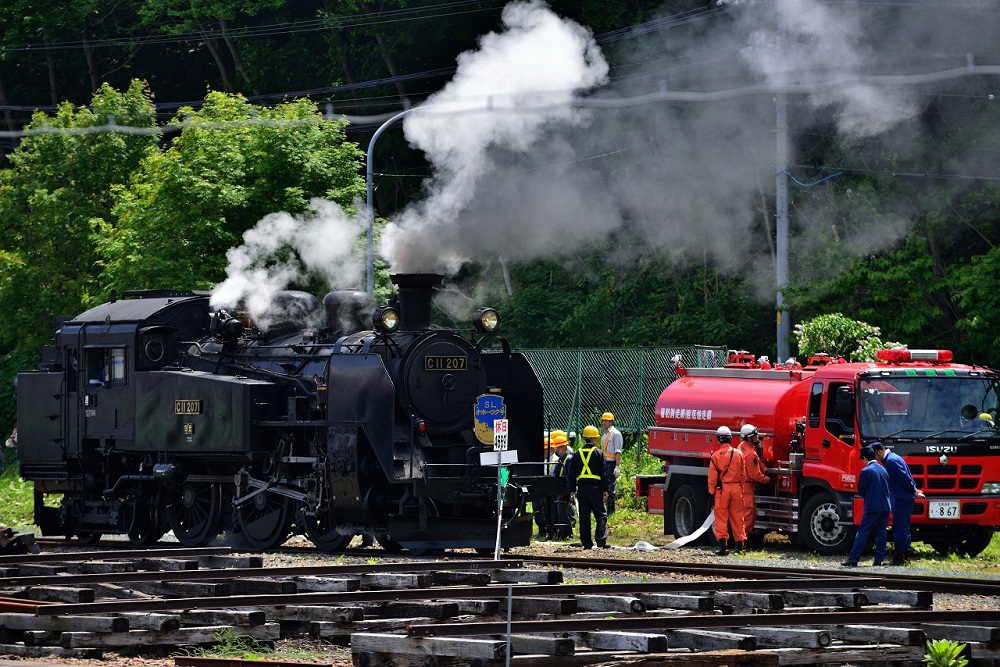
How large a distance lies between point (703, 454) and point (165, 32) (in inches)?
1557

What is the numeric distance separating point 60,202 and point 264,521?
24.5 meters

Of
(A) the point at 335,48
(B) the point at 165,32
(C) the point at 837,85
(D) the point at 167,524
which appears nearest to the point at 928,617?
(D) the point at 167,524

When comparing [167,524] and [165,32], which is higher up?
[165,32]

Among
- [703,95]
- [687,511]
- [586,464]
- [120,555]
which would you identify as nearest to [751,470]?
[586,464]

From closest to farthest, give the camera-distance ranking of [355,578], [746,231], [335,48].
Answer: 1. [355,578]
2. [746,231]
3. [335,48]

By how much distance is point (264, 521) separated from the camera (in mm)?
19938

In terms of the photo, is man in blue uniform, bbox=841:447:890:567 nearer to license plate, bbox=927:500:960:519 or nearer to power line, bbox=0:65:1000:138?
license plate, bbox=927:500:960:519

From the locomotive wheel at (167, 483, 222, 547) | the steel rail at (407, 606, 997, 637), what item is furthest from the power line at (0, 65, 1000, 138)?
the steel rail at (407, 606, 997, 637)

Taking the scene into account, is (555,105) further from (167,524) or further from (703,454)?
(167,524)

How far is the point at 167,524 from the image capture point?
837 inches

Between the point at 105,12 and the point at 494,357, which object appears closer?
the point at 494,357

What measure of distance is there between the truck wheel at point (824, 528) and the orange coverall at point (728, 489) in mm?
823

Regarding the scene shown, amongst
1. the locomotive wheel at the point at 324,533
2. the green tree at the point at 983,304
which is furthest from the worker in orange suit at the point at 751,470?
the green tree at the point at 983,304

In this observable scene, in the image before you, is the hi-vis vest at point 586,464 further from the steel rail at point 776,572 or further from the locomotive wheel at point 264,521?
the locomotive wheel at point 264,521
